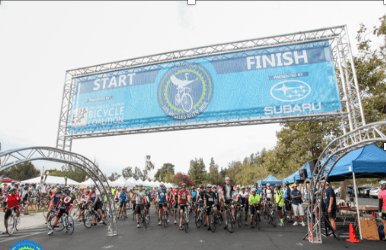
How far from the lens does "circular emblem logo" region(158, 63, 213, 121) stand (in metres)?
14.8

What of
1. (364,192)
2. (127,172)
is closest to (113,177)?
(127,172)

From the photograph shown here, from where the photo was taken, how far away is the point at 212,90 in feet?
48.3

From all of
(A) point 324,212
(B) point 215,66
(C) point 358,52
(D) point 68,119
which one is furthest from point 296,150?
(D) point 68,119

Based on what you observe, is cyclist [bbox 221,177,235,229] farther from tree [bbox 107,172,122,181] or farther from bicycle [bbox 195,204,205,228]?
tree [bbox 107,172,122,181]

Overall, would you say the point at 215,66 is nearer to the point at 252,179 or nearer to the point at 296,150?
the point at 296,150

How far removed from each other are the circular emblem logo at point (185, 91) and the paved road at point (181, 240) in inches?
280

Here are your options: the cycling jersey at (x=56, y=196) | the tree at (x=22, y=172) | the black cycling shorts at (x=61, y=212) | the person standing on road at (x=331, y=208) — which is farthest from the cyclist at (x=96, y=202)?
the tree at (x=22, y=172)

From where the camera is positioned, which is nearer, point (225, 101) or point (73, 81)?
point (225, 101)

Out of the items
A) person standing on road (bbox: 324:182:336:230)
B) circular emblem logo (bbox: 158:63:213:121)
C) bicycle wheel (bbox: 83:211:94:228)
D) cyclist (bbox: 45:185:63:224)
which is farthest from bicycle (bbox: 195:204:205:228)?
cyclist (bbox: 45:185:63:224)

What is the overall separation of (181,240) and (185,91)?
9.23 meters

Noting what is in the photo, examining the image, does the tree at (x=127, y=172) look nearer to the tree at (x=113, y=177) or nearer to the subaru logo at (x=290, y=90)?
the tree at (x=113, y=177)

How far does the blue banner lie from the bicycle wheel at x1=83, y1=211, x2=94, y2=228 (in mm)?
5572

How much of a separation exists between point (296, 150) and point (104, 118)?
19939 millimetres

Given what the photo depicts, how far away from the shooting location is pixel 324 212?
884cm
